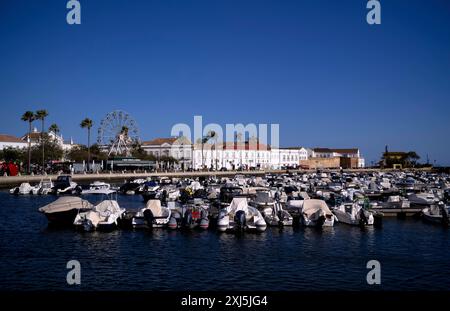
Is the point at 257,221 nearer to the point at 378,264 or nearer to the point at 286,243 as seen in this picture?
the point at 286,243

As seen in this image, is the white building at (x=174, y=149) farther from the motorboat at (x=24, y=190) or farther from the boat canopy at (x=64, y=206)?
the boat canopy at (x=64, y=206)

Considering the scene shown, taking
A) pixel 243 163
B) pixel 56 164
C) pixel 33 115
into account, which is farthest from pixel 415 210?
pixel 243 163

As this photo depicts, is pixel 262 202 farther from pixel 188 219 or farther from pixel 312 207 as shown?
pixel 188 219

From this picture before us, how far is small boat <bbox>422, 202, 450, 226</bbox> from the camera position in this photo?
1531 inches

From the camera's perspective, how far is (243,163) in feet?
641

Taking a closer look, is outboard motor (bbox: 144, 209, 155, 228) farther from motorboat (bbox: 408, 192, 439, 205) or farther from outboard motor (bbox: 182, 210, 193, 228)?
motorboat (bbox: 408, 192, 439, 205)

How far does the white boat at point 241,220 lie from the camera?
3369 cm

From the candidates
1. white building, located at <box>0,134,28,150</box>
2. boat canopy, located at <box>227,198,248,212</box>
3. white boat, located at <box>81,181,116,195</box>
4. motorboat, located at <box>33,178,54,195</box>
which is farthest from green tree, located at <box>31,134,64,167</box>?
boat canopy, located at <box>227,198,248,212</box>

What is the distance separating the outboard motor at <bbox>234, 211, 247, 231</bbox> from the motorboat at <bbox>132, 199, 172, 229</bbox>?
4.95m

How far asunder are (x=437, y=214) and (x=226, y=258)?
72.9ft

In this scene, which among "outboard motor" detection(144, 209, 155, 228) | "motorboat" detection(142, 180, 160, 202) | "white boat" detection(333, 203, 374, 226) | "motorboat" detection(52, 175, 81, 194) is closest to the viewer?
"outboard motor" detection(144, 209, 155, 228)

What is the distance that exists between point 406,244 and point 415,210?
47.9ft

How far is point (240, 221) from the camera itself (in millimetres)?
33781

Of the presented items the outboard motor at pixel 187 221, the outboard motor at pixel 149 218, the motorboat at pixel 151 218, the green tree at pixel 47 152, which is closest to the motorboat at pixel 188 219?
the outboard motor at pixel 187 221
